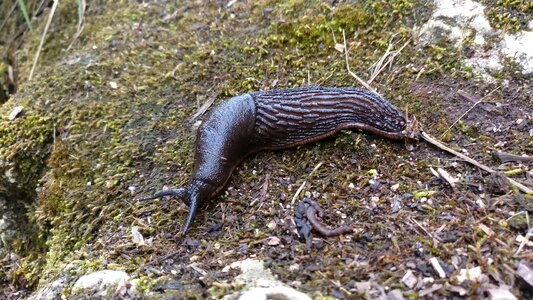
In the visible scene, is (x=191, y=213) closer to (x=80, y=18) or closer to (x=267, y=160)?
(x=267, y=160)

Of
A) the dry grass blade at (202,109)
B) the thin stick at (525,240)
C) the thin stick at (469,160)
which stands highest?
the thin stick at (469,160)

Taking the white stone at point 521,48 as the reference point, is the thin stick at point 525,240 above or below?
below

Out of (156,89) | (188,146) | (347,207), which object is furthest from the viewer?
(156,89)

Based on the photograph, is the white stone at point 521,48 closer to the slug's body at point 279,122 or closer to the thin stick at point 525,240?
the slug's body at point 279,122

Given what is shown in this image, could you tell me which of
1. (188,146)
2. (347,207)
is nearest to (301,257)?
(347,207)

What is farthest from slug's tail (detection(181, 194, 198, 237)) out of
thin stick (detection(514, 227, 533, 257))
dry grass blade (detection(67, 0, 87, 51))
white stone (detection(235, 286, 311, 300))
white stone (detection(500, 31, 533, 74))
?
dry grass blade (detection(67, 0, 87, 51))

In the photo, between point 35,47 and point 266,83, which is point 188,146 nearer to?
point 266,83

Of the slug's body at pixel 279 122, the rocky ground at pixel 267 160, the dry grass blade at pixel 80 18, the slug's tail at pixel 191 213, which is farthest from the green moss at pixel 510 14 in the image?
the dry grass blade at pixel 80 18

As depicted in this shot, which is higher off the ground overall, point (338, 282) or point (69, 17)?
point (69, 17)
